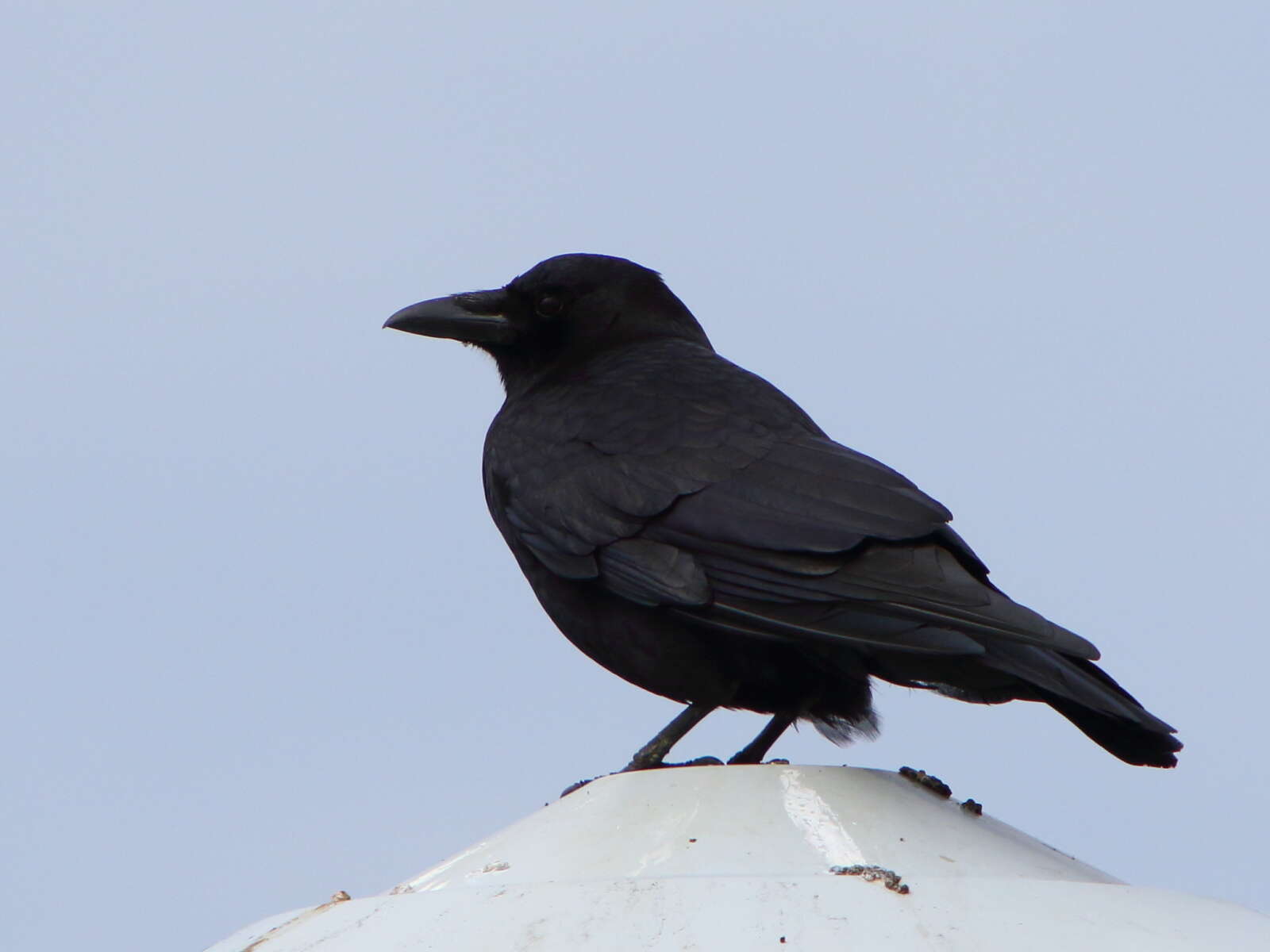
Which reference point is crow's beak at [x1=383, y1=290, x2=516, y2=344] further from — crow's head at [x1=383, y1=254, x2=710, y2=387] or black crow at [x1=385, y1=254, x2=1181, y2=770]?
black crow at [x1=385, y1=254, x2=1181, y2=770]

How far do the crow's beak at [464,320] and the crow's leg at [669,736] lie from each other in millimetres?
1968

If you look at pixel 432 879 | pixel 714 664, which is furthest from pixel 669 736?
pixel 432 879

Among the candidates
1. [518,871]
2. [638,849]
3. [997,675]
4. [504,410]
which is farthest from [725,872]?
[504,410]

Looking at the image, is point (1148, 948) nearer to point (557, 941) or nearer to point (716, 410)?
point (557, 941)

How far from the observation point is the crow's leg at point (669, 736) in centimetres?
487

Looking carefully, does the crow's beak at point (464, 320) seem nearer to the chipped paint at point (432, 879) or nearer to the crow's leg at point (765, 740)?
the crow's leg at point (765, 740)

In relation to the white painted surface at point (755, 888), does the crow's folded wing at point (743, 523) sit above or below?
above

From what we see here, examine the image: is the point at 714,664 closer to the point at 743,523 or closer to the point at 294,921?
the point at 743,523

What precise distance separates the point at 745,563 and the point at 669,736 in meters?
0.60

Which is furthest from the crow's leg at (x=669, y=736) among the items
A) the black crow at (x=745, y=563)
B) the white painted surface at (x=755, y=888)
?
the white painted surface at (x=755, y=888)

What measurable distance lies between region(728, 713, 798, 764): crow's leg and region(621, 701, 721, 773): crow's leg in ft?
A: 0.56

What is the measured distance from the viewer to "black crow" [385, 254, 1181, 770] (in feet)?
13.8

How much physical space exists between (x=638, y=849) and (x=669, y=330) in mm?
3785

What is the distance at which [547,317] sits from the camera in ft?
21.2
